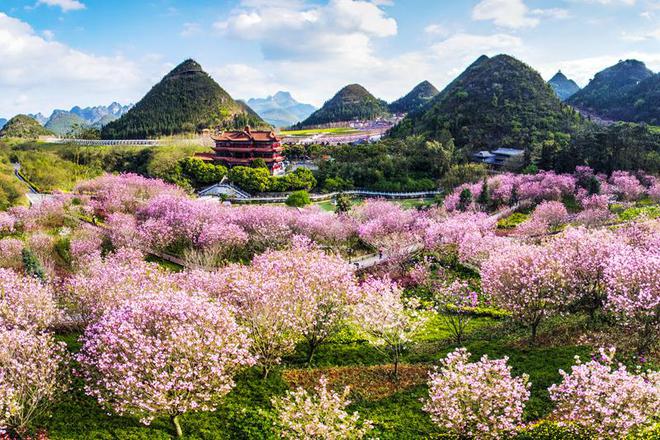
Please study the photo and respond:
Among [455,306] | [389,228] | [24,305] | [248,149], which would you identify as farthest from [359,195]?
[24,305]

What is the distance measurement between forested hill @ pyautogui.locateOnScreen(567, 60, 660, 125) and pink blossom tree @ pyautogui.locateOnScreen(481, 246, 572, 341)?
10065 cm

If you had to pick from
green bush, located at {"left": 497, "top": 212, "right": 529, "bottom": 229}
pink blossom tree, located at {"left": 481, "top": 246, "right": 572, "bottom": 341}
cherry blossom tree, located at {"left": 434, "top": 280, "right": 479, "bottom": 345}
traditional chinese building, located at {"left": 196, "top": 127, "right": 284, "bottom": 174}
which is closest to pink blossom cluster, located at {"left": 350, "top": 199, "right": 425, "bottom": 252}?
cherry blossom tree, located at {"left": 434, "top": 280, "right": 479, "bottom": 345}

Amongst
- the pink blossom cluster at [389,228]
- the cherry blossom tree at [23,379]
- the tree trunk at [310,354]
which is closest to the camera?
the cherry blossom tree at [23,379]

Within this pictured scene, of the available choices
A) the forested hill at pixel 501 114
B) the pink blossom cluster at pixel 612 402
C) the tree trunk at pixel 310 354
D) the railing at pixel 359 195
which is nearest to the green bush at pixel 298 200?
the railing at pixel 359 195

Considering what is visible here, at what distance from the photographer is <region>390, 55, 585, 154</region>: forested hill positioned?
3770 inches

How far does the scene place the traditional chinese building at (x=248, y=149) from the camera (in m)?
87.9

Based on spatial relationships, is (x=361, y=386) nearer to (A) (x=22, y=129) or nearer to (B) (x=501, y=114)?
(B) (x=501, y=114)

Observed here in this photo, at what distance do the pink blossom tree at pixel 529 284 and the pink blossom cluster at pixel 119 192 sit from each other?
125 ft

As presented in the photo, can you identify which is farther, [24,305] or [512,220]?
[512,220]

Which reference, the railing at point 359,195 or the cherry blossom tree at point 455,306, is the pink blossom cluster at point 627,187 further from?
the cherry blossom tree at point 455,306

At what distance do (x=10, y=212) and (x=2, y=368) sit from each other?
110 feet

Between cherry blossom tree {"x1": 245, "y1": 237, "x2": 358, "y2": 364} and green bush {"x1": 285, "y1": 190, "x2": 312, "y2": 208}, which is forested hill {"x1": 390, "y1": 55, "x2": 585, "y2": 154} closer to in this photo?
green bush {"x1": 285, "y1": 190, "x2": 312, "y2": 208}

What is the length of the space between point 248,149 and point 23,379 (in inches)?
3008

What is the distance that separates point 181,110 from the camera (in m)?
154
